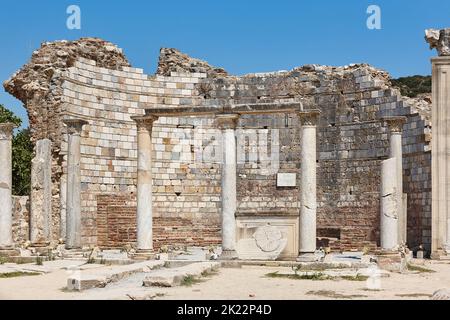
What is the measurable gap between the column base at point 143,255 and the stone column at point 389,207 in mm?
7321

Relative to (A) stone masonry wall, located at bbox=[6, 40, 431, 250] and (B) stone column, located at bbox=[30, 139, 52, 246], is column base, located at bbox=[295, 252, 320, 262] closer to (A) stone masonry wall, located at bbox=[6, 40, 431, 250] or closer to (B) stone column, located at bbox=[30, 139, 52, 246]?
(A) stone masonry wall, located at bbox=[6, 40, 431, 250]

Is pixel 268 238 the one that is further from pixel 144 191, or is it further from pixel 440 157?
pixel 440 157

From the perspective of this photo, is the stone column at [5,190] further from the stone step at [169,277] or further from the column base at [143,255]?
the stone step at [169,277]

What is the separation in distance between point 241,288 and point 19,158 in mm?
33275

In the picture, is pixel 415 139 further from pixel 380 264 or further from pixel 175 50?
pixel 175 50

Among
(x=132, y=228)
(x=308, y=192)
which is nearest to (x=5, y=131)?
(x=132, y=228)

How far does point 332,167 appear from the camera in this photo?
31281mm

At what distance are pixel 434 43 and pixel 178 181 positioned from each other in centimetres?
1235

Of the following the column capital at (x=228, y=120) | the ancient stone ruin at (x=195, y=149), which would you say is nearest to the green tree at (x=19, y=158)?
the ancient stone ruin at (x=195, y=149)

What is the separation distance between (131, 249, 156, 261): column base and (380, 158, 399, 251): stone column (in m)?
7.32

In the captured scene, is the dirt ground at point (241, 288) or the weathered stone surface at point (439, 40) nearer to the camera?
the dirt ground at point (241, 288)

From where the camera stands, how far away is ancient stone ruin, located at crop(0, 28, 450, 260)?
28.0 m

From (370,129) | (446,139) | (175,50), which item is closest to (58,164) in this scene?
(175,50)

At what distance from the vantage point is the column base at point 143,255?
75.8ft
